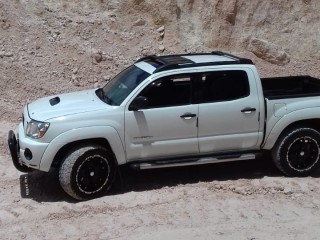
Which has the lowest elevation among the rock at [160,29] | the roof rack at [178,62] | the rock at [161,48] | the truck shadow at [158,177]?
the truck shadow at [158,177]

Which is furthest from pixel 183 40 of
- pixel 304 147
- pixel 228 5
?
pixel 304 147

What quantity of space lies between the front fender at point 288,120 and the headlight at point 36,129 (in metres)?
3.15

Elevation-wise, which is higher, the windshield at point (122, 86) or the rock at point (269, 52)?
the windshield at point (122, 86)

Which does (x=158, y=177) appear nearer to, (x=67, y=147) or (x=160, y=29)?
(x=67, y=147)

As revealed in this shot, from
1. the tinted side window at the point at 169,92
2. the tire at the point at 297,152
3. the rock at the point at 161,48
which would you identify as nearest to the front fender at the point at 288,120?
the tire at the point at 297,152

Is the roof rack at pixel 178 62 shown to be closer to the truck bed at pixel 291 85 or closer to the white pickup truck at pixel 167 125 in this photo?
the white pickup truck at pixel 167 125

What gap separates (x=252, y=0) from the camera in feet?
52.9

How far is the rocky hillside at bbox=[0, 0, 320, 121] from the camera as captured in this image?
1292 centimetres

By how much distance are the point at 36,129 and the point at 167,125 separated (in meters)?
1.72

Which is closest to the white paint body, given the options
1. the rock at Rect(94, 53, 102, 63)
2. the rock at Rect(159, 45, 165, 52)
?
the rock at Rect(94, 53, 102, 63)

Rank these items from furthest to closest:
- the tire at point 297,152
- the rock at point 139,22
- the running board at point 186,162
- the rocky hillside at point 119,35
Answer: the rock at point 139,22 → the rocky hillside at point 119,35 → the tire at point 297,152 → the running board at point 186,162

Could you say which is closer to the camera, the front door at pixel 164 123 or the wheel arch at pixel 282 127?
the front door at pixel 164 123

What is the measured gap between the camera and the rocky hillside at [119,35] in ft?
42.4

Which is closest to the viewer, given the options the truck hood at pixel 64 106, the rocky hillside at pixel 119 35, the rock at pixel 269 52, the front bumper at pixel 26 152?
the front bumper at pixel 26 152
